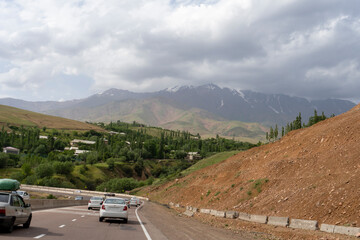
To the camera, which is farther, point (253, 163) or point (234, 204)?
point (253, 163)

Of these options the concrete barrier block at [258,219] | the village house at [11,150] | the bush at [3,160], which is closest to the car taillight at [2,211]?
the concrete barrier block at [258,219]

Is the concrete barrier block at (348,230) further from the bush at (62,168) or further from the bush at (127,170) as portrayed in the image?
the bush at (127,170)

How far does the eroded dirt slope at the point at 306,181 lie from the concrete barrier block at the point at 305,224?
1614 mm

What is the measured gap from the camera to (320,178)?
29.9 metres

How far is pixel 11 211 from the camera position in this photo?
1500 centimetres

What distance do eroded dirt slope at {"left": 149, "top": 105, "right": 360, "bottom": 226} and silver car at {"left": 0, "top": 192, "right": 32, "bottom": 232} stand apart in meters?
16.4

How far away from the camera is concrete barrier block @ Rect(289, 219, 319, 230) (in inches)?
797

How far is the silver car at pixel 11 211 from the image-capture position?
14.5 meters

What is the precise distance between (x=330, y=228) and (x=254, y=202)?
15.3 metres

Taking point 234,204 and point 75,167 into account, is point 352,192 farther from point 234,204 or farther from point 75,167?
point 75,167

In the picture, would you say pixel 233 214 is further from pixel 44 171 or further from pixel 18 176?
pixel 18 176

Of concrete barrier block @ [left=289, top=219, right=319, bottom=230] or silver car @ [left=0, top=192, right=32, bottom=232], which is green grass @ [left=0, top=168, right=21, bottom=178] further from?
concrete barrier block @ [left=289, top=219, right=319, bottom=230]

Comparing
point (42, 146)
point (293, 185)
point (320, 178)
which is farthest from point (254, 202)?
point (42, 146)

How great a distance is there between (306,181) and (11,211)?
77.8 ft
